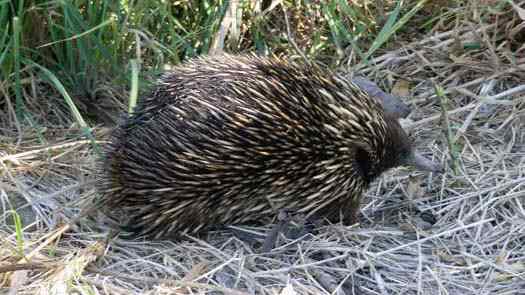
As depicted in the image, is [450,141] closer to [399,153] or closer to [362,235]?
[399,153]

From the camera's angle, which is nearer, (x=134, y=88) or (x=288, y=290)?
(x=288, y=290)

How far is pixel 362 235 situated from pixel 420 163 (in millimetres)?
344

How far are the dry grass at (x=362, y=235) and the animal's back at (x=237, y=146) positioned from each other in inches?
5.1

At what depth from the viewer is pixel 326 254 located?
2.78 m

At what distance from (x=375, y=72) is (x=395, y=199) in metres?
0.84

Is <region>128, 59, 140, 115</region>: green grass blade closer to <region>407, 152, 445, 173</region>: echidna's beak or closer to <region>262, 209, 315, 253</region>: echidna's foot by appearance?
<region>262, 209, 315, 253</region>: echidna's foot

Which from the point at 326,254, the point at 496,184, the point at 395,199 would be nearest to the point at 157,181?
the point at 326,254

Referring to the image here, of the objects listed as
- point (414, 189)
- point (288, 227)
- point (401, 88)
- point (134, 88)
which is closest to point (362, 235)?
point (288, 227)

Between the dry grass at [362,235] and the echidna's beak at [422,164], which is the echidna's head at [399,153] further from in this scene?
the dry grass at [362,235]

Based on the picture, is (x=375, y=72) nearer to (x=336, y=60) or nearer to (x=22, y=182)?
(x=336, y=60)

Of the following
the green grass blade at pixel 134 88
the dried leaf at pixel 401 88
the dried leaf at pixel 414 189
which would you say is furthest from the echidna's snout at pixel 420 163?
the green grass blade at pixel 134 88

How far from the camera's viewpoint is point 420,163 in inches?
118

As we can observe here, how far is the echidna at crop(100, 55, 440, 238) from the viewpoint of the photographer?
2.66 meters

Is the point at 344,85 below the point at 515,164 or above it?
above
